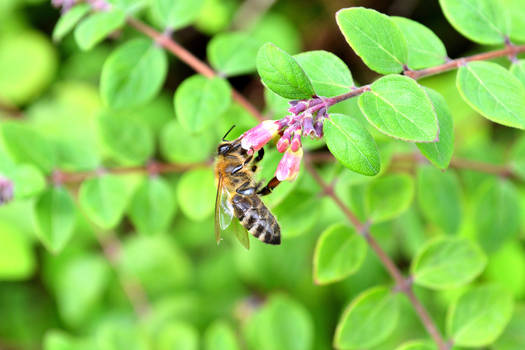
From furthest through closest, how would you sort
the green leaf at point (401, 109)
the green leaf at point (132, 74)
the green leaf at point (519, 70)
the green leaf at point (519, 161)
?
1. the green leaf at point (519, 161)
2. the green leaf at point (132, 74)
3. the green leaf at point (519, 70)
4. the green leaf at point (401, 109)

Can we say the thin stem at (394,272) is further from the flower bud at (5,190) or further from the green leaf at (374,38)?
the flower bud at (5,190)

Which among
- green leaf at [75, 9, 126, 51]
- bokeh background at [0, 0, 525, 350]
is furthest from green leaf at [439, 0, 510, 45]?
green leaf at [75, 9, 126, 51]

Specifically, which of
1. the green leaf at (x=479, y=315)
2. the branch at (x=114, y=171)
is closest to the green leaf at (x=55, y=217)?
the branch at (x=114, y=171)

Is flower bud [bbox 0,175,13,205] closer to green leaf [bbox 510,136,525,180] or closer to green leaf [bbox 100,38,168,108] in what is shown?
green leaf [bbox 100,38,168,108]

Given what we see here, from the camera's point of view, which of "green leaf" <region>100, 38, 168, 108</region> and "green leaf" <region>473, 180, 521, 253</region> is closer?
"green leaf" <region>100, 38, 168, 108</region>

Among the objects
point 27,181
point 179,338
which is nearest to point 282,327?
point 179,338

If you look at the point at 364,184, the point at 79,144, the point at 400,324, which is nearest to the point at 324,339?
the point at 400,324

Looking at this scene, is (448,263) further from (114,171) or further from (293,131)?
(114,171)
